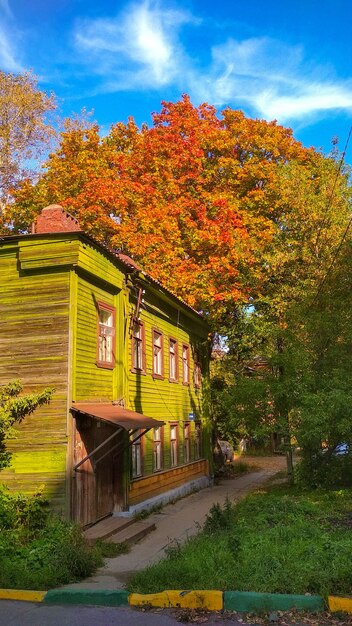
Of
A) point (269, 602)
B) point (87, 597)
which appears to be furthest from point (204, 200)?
point (269, 602)

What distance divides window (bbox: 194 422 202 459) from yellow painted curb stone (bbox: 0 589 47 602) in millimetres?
15680

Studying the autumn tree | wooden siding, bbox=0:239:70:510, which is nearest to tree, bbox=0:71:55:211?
the autumn tree

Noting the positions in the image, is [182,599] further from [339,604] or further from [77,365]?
[77,365]

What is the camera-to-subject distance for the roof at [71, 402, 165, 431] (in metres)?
10.6

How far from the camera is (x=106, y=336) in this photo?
517 inches

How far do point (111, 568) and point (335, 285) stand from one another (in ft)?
43.2

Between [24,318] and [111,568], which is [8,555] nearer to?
[111,568]

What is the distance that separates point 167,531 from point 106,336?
4793 mm

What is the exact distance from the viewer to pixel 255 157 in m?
26.6

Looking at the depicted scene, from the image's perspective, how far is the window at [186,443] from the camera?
66.6 feet

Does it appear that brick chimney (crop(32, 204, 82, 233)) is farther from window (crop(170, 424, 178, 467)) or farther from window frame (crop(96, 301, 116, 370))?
window (crop(170, 424, 178, 467))

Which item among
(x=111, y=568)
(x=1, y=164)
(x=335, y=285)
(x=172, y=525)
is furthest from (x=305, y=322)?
(x=1, y=164)

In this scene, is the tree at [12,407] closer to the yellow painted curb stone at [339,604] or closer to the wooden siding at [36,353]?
the wooden siding at [36,353]

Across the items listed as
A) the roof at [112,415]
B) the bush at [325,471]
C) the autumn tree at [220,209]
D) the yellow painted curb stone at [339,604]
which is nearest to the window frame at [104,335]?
the roof at [112,415]
